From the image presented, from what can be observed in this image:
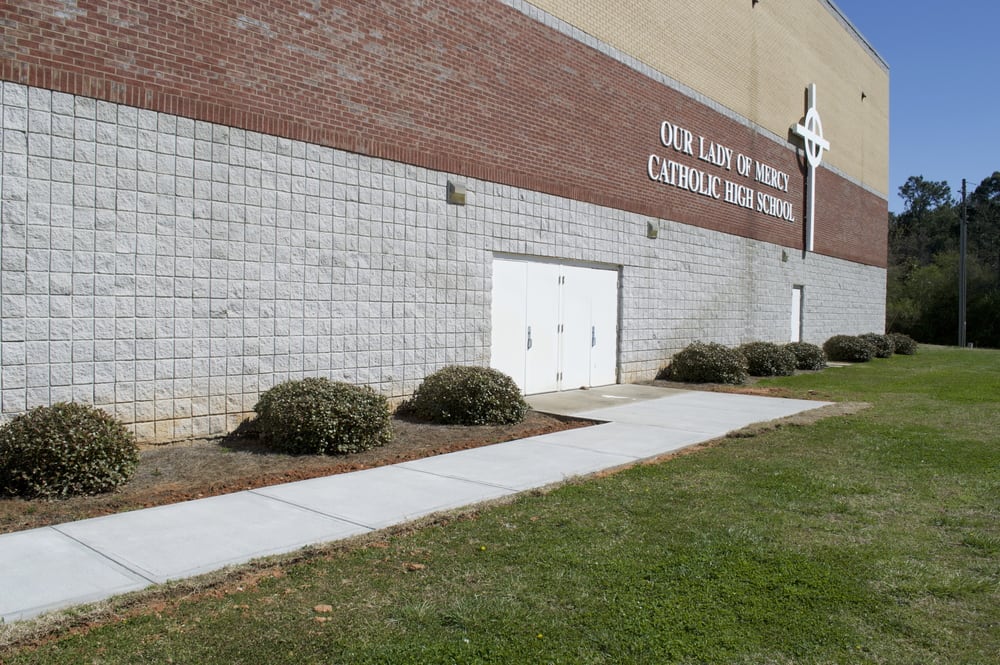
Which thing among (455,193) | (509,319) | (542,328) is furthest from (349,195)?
(542,328)

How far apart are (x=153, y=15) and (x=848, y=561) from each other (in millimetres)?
8555

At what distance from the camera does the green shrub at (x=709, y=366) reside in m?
17.4

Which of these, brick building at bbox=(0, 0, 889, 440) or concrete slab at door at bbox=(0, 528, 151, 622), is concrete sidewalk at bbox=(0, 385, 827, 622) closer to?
concrete slab at door at bbox=(0, 528, 151, 622)

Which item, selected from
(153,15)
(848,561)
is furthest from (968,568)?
(153,15)

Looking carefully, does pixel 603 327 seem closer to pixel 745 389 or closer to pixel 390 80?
pixel 745 389

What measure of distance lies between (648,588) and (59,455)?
503cm

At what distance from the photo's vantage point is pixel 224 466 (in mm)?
8070

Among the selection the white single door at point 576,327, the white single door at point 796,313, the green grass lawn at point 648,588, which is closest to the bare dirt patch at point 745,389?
the white single door at point 576,327

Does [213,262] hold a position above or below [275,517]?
Answer: above

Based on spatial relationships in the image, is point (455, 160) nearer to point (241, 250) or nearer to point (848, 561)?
point (241, 250)

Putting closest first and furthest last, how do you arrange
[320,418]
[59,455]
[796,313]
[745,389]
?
[59,455] → [320,418] → [745,389] → [796,313]

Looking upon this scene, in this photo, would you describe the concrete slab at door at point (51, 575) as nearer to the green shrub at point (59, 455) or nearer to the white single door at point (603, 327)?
the green shrub at point (59, 455)

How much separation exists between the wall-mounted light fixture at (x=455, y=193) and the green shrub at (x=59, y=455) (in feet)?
21.3

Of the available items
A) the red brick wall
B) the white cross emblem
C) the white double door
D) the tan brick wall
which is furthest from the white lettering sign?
the white double door
